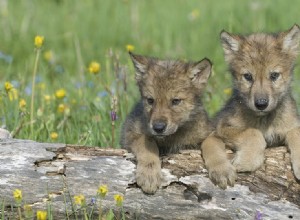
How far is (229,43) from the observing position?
252 inches

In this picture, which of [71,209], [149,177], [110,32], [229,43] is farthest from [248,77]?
[110,32]

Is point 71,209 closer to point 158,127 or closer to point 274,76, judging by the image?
point 158,127

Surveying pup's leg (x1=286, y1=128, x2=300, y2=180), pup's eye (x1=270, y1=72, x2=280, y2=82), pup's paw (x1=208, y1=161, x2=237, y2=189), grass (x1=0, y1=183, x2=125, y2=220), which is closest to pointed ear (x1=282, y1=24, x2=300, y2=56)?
pup's eye (x1=270, y1=72, x2=280, y2=82)

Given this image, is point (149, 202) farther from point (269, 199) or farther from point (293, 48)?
point (293, 48)

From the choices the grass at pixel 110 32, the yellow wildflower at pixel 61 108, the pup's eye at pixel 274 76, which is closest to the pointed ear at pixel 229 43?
the pup's eye at pixel 274 76

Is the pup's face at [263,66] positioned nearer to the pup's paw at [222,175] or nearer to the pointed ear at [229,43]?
the pointed ear at [229,43]

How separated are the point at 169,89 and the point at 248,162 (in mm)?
1003

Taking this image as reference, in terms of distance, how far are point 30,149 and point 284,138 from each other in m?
2.15

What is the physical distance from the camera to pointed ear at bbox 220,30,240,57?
6.31 m

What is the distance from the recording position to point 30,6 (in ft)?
39.1

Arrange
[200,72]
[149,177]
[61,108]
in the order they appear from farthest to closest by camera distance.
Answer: [61,108] → [200,72] → [149,177]

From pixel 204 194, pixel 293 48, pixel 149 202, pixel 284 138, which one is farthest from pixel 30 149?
pixel 293 48

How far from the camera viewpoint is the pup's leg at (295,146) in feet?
17.2

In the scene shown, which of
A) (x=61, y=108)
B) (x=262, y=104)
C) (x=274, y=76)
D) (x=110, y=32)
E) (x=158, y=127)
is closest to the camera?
(x=158, y=127)
